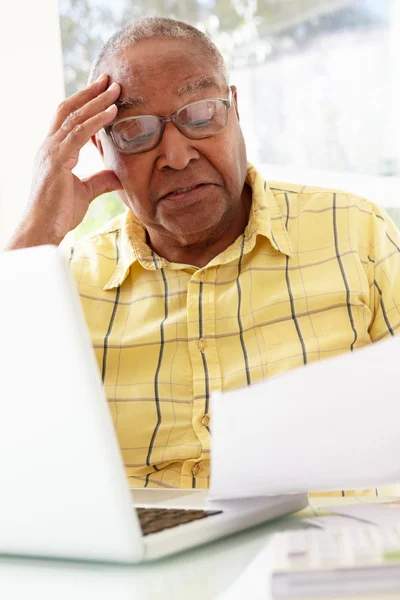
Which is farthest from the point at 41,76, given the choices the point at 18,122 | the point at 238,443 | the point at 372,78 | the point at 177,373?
the point at 238,443

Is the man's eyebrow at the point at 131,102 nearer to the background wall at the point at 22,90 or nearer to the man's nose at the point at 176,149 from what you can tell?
the man's nose at the point at 176,149

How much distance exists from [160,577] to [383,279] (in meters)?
1.01

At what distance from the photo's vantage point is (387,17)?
10.8ft

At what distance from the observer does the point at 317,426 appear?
0.81 meters

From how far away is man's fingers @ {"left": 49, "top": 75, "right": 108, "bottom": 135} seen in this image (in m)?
1.75

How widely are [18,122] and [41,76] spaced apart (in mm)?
173

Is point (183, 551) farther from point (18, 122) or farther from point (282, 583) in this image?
point (18, 122)

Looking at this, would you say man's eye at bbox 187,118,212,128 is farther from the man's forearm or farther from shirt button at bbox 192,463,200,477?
shirt button at bbox 192,463,200,477

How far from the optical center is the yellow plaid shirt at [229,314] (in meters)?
1.57

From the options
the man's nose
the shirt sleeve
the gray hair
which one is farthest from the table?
the gray hair

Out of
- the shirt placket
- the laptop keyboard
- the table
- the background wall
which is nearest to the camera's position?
the table

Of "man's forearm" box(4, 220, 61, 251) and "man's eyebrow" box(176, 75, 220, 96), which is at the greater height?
"man's eyebrow" box(176, 75, 220, 96)

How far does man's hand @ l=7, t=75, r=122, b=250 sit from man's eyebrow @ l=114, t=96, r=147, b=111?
17mm

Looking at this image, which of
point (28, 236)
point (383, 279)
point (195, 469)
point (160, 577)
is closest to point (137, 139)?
point (28, 236)
